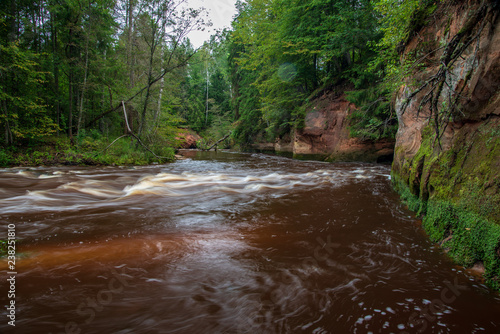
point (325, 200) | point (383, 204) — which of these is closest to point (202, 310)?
point (325, 200)

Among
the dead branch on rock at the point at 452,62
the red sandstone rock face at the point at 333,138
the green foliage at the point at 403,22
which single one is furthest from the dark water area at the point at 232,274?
the red sandstone rock face at the point at 333,138

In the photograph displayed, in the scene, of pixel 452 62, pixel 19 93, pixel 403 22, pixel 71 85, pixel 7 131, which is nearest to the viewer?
pixel 452 62

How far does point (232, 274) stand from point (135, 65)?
1471cm

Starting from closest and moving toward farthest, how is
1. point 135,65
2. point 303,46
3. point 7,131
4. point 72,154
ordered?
point 7,131 < point 72,154 < point 135,65 < point 303,46

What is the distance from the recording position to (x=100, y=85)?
41.4 ft

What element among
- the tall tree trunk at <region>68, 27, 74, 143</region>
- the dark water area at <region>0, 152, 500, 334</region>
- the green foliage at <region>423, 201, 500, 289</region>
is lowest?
the dark water area at <region>0, 152, 500, 334</region>

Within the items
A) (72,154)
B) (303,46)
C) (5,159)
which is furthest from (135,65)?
(303,46)

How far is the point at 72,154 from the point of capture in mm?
9594

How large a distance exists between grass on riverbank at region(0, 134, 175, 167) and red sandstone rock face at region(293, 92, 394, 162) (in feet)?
32.9

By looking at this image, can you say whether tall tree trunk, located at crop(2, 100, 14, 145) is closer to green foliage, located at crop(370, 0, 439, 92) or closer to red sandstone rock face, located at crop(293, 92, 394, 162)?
green foliage, located at crop(370, 0, 439, 92)

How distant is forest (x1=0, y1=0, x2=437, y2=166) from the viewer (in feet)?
29.6

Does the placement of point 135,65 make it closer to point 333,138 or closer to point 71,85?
point 71,85

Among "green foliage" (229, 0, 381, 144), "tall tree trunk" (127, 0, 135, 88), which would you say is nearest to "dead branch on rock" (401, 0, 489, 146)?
"green foliage" (229, 0, 381, 144)

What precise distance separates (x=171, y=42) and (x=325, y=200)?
37.8 feet
